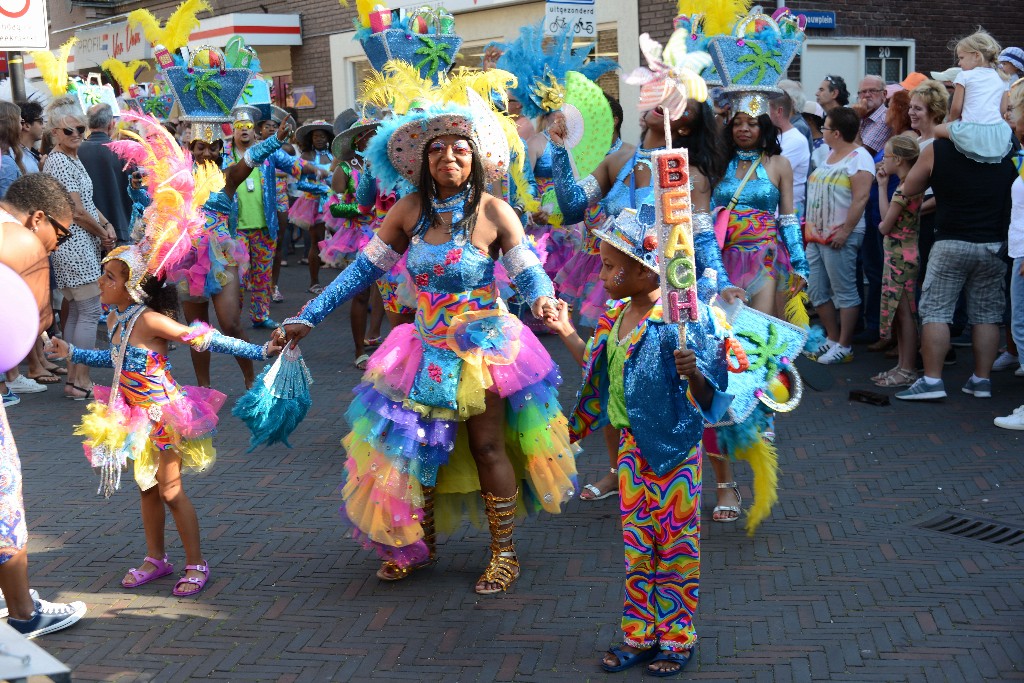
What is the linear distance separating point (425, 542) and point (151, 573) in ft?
4.14

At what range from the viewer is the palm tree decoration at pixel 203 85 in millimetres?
9188

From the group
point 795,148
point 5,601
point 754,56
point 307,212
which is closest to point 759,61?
point 754,56

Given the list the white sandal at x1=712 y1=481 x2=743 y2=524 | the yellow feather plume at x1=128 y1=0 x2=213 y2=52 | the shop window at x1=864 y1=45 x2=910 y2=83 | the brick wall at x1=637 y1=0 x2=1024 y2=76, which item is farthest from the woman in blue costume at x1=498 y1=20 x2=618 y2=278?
the shop window at x1=864 y1=45 x2=910 y2=83

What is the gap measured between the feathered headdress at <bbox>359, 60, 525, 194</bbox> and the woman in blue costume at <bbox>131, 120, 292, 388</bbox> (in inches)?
135

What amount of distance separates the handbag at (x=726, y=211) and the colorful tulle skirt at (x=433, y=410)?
1985mm

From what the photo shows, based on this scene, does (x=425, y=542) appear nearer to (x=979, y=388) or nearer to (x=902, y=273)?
(x=979, y=388)

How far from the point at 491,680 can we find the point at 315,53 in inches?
688

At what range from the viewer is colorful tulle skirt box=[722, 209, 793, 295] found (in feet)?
21.2

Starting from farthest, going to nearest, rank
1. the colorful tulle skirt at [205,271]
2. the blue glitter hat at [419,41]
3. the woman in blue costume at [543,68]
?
the colorful tulle skirt at [205,271], the blue glitter hat at [419,41], the woman in blue costume at [543,68]

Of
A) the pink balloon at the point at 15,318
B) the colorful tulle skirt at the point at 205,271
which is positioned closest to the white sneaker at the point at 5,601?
the pink balloon at the point at 15,318

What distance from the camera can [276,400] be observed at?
470 cm

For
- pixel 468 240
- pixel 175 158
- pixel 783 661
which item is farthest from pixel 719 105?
pixel 783 661

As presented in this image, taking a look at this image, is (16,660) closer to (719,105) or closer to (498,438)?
(498,438)

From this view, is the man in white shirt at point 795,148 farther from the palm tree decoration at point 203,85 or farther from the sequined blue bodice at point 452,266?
the sequined blue bodice at point 452,266
